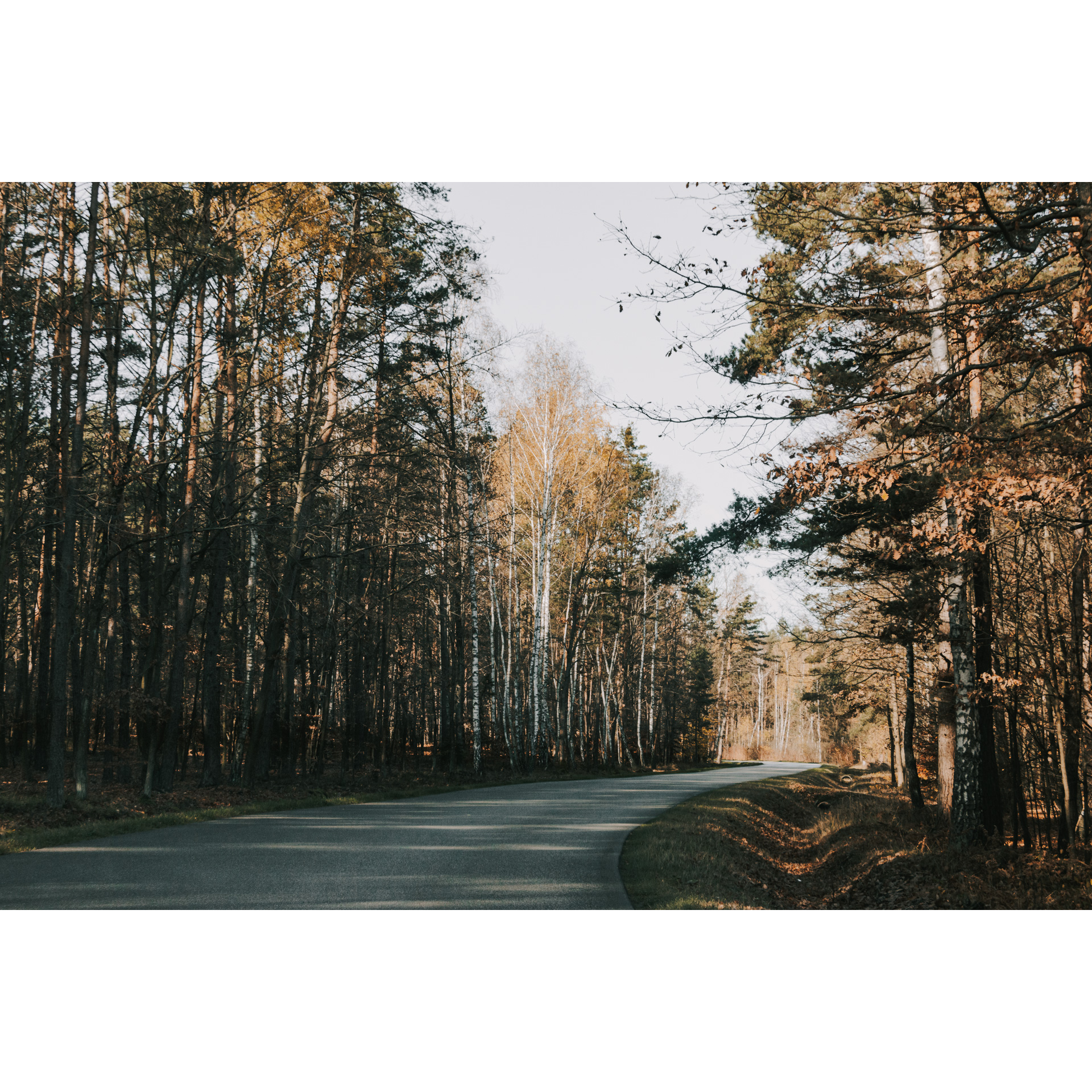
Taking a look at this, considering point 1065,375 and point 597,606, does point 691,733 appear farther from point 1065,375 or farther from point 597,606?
point 1065,375

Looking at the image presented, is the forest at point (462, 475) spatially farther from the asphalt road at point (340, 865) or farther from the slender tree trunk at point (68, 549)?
the asphalt road at point (340, 865)

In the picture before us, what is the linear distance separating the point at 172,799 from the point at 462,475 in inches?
372

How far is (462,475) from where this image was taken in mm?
19391

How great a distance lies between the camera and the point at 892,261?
9805 mm

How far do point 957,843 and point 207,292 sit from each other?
13.5 metres

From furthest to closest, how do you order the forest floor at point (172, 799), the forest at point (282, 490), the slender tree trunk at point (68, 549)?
the forest at point (282, 490), the slender tree trunk at point (68, 549), the forest floor at point (172, 799)

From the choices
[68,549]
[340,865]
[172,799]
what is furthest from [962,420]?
[172,799]

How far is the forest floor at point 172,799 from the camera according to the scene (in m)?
8.98

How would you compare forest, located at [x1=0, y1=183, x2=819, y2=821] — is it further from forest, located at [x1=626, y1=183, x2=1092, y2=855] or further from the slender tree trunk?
forest, located at [x1=626, y1=183, x2=1092, y2=855]

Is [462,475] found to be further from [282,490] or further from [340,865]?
[340,865]

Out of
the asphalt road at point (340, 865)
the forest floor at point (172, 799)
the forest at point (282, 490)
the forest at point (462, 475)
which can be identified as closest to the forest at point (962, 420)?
the forest at point (462, 475)

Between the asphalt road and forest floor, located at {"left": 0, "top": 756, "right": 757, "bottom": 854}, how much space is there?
0.46 m

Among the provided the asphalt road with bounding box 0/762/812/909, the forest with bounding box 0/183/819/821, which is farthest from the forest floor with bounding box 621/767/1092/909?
the forest with bounding box 0/183/819/821

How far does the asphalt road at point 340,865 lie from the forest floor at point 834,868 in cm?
45
